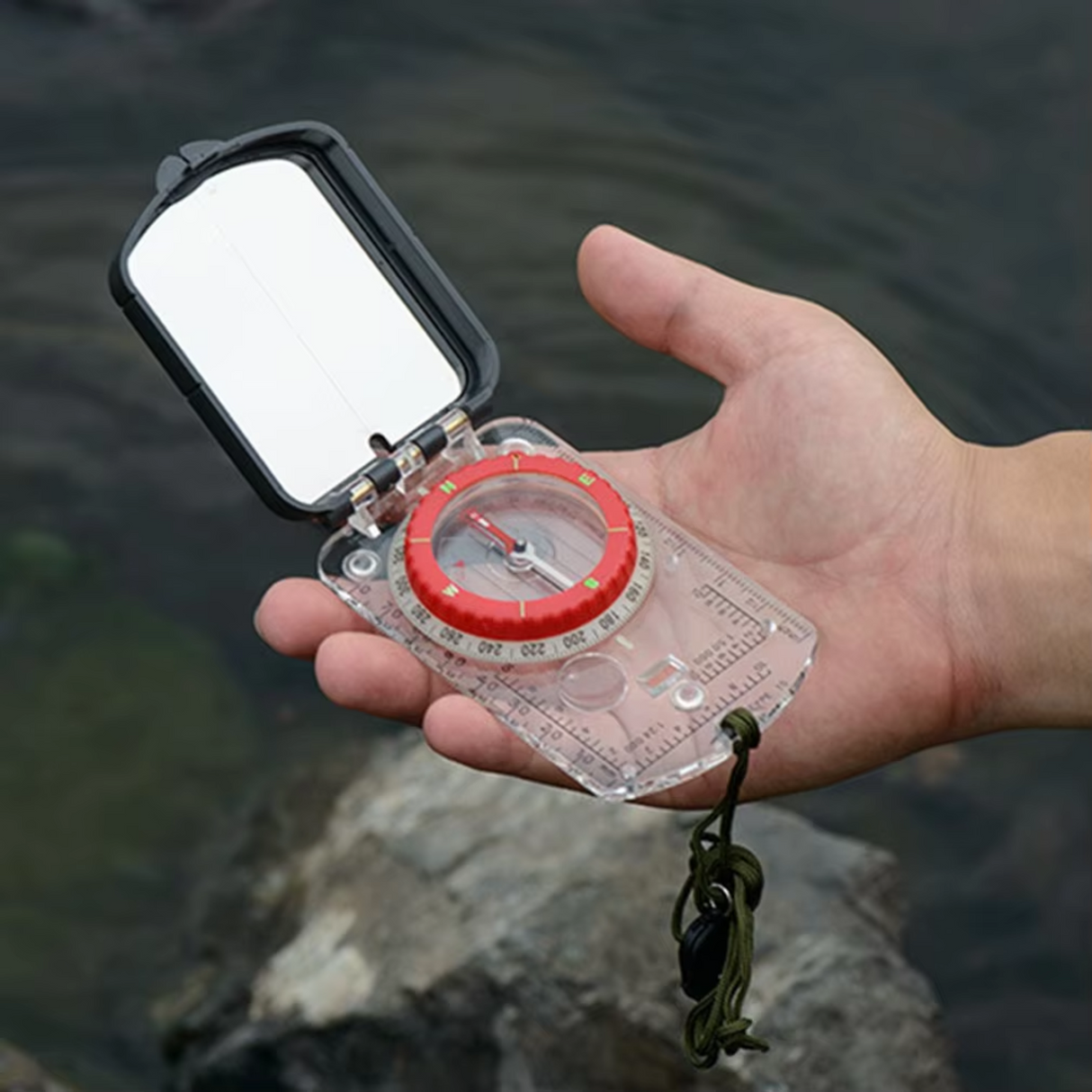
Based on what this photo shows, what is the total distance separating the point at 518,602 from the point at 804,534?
656 millimetres

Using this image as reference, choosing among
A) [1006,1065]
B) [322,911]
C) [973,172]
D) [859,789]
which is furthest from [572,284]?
[1006,1065]

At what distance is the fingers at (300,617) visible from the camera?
3.06 metres

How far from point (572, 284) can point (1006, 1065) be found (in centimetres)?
312

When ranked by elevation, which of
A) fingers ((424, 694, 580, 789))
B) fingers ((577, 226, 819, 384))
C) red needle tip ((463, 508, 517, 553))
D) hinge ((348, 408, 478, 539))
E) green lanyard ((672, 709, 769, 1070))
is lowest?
green lanyard ((672, 709, 769, 1070))

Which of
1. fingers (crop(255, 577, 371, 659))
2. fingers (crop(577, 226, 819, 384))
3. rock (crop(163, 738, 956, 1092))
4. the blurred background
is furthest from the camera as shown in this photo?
the blurred background

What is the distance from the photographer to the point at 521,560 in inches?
122

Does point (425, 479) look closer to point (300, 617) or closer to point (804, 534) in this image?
point (300, 617)

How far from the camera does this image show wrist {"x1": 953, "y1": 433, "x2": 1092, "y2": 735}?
307cm

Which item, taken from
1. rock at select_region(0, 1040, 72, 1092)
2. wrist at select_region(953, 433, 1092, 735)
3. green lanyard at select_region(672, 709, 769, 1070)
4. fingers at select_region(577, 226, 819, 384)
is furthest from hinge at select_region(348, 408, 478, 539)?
rock at select_region(0, 1040, 72, 1092)

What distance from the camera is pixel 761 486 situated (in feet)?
10.8

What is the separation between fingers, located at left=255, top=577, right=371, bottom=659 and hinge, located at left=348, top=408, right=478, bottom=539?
177 mm

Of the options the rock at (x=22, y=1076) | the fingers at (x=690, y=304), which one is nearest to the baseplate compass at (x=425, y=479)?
the fingers at (x=690, y=304)

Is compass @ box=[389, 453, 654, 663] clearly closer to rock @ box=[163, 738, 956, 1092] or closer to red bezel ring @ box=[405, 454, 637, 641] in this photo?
red bezel ring @ box=[405, 454, 637, 641]

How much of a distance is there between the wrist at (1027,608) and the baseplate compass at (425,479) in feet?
1.32
